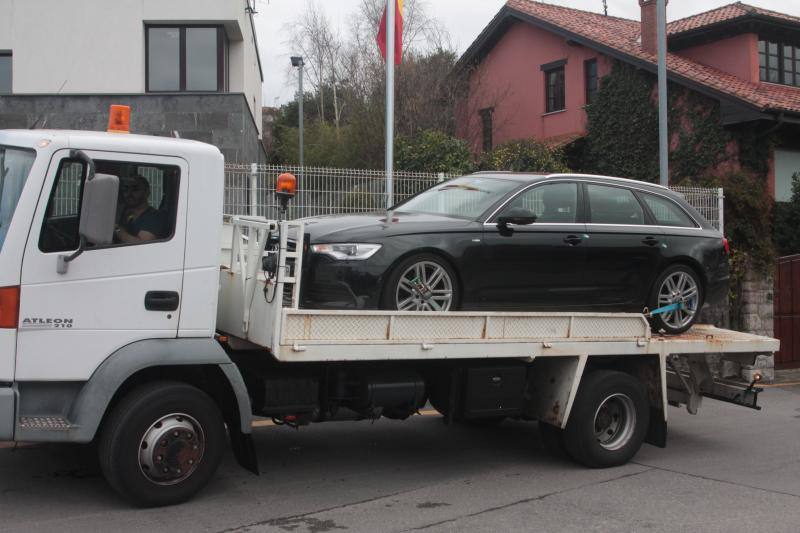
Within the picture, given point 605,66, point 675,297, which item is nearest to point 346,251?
point 675,297

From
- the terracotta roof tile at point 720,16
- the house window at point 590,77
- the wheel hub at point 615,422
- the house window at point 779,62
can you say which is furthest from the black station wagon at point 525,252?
the house window at point 590,77

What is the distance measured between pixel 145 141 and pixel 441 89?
2302 centimetres

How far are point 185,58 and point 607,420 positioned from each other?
43.0 feet

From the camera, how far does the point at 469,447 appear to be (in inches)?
313

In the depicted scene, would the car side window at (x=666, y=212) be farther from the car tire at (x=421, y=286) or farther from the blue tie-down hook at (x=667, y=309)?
the car tire at (x=421, y=286)

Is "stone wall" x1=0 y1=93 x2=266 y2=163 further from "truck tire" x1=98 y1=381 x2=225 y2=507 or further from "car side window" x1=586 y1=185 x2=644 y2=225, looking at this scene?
"truck tire" x1=98 y1=381 x2=225 y2=507

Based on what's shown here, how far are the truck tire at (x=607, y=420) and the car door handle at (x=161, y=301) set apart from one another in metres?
3.41

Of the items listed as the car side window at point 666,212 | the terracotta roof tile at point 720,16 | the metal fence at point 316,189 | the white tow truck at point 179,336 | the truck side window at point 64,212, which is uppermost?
the terracotta roof tile at point 720,16

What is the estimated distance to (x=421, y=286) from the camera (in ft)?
21.8

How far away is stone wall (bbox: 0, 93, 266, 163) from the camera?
53.2 feet

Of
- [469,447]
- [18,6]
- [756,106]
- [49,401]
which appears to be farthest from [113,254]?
[756,106]

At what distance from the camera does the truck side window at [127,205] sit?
5.18 meters

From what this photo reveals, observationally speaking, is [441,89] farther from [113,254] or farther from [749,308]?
[113,254]

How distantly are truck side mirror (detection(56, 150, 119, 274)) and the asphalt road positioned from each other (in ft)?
Result: 5.83
